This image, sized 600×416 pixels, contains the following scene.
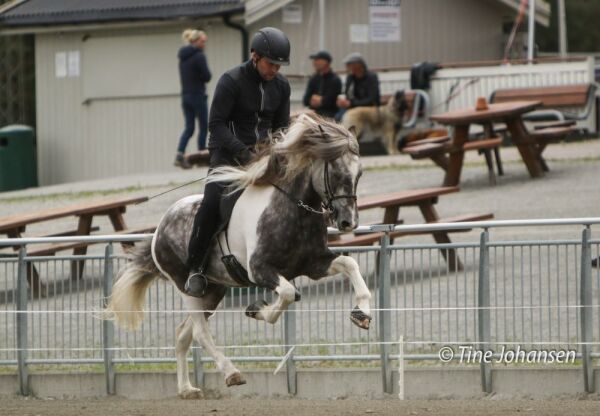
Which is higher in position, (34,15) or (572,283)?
(34,15)

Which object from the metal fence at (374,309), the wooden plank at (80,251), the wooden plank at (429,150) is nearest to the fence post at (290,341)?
the metal fence at (374,309)

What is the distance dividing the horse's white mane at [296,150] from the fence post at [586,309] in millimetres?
2366

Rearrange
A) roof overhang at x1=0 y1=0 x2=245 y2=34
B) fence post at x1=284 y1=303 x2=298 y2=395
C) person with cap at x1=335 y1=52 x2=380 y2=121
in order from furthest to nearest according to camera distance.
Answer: roof overhang at x1=0 y1=0 x2=245 y2=34, person with cap at x1=335 y1=52 x2=380 y2=121, fence post at x1=284 y1=303 x2=298 y2=395

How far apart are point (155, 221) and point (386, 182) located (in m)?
3.91

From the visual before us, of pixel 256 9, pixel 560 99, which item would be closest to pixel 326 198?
pixel 560 99

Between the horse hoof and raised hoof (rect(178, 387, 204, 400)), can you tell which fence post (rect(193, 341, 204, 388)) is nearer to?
raised hoof (rect(178, 387, 204, 400))

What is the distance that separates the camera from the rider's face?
34.2ft

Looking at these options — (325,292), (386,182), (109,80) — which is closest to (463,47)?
(109,80)

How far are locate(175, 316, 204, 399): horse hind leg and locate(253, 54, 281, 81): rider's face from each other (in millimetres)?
2030

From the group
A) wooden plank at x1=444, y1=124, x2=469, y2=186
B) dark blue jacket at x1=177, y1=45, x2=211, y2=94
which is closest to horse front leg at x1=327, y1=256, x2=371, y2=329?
wooden plank at x1=444, y1=124, x2=469, y2=186

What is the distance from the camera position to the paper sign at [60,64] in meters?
31.7

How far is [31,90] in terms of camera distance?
4006cm

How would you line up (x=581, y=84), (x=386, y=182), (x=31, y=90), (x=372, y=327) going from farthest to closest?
(x=31, y=90) → (x=581, y=84) → (x=386, y=182) → (x=372, y=327)

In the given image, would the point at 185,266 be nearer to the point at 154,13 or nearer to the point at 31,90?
the point at 154,13
